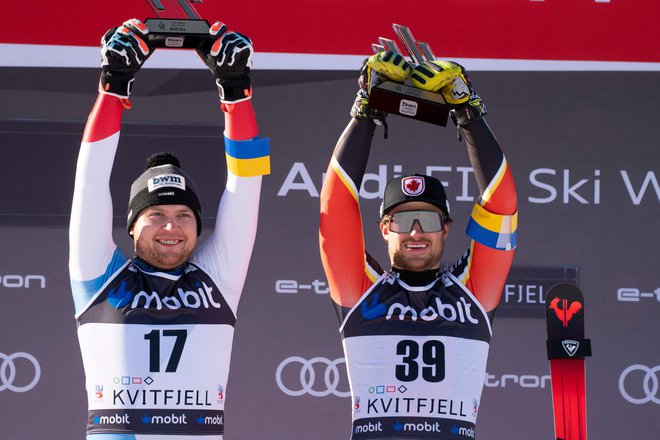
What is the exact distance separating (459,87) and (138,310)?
44.0 inches

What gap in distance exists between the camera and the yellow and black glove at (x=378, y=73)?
3.17 meters

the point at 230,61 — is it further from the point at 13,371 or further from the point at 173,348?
the point at 13,371

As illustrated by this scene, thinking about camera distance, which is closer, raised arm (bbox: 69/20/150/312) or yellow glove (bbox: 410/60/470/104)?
raised arm (bbox: 69/20/150/312)

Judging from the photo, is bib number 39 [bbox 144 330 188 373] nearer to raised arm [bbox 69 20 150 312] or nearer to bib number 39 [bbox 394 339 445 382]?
raised arm [bbox 69 20 150 312]

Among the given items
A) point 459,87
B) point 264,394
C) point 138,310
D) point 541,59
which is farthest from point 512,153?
point 138,310

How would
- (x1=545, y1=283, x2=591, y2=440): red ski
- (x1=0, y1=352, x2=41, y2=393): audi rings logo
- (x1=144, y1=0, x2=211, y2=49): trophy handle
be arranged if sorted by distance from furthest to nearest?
(x1=0, y1=352, x2=41, y2=393): audi rings logo → (x1=545, y1=283, x2=591, y2=440): red ski → (x1=144, y1=0, x2=211, y2=49): trophy handle

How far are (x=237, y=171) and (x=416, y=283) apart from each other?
62 centimetres

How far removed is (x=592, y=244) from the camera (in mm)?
4129

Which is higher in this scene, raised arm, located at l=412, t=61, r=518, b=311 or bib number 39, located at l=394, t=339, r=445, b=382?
raised arm, located at l=412, t=61, r=518, b=311

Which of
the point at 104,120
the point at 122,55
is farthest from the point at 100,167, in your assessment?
the point at 122,55

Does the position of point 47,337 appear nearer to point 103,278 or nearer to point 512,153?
point 103,278

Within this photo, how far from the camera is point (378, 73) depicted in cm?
320

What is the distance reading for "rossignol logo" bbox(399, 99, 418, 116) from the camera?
3.17 meters

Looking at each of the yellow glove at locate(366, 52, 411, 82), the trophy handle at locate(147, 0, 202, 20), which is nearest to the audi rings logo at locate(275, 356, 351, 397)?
the yellow glove at locate(366, 52, 411, 82)
